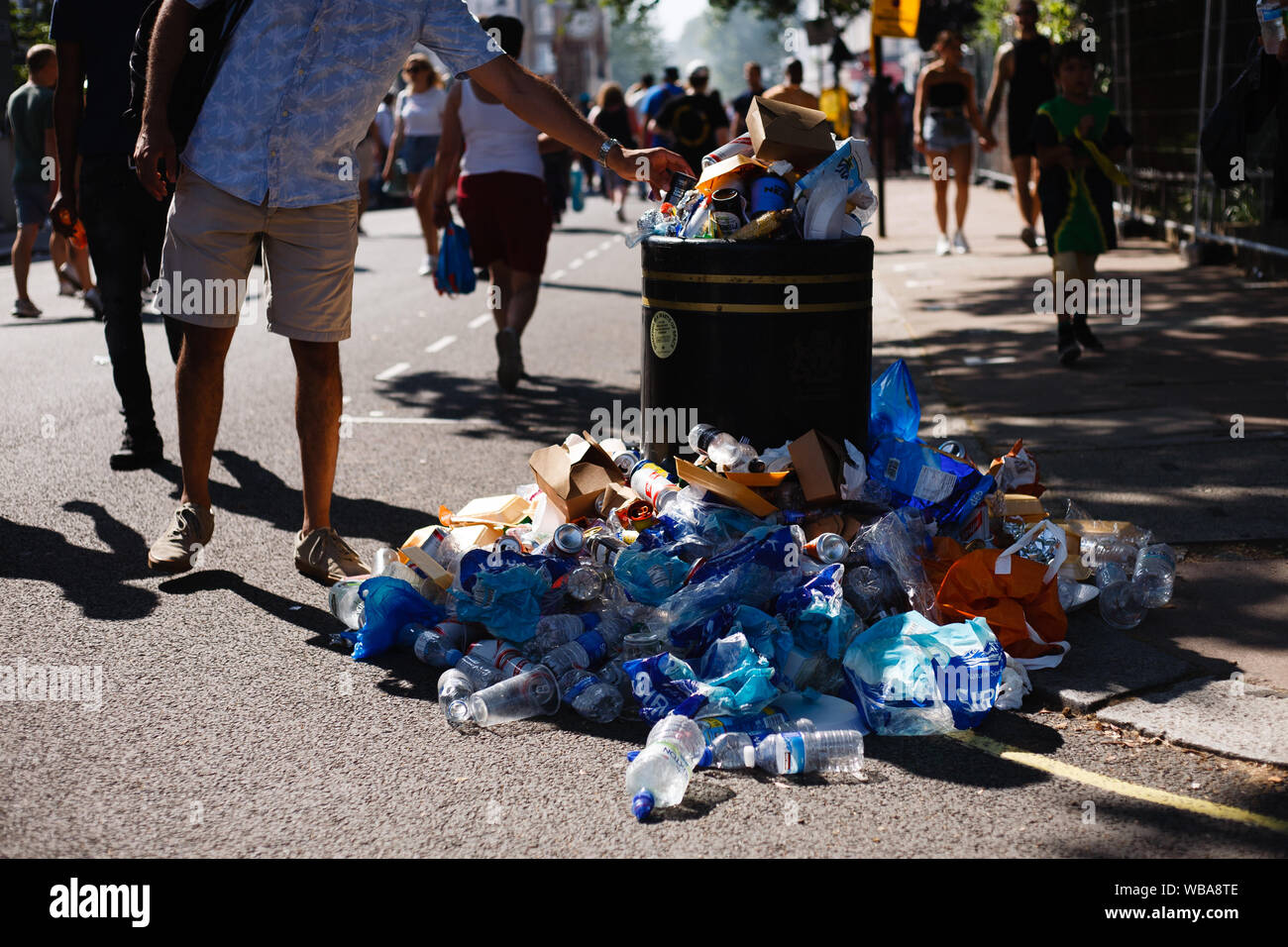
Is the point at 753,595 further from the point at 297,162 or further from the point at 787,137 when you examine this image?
the point at 297,162

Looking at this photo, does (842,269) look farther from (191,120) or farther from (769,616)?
(191,120)

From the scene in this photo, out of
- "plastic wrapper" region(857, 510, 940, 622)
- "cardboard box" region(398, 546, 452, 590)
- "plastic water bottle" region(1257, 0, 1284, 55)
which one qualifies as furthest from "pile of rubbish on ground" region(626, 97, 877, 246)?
"plastic water bottle" region(1257, 0, 1284, 55)

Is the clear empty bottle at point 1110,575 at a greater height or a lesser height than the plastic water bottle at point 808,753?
greater

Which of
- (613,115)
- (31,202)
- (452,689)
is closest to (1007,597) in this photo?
(452,689)

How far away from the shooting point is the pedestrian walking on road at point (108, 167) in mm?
5758

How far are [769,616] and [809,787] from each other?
0.77 metres

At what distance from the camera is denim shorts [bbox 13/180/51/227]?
11.6 meters

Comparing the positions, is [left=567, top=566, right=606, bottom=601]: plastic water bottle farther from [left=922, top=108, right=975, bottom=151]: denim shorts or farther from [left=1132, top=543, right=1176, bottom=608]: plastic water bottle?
[left=922, top=108, right=975, bottom=151]: denim shorts

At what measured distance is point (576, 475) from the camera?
4.56 m

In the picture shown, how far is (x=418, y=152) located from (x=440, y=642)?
38.3 feet

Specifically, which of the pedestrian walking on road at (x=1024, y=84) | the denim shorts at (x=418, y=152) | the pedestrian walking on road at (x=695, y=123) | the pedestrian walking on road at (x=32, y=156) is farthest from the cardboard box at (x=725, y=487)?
the denim shorts at (x=418, y=152)

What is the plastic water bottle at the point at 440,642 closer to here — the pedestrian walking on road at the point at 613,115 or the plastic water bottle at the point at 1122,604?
the plastic water bottle at the point at 1122,604

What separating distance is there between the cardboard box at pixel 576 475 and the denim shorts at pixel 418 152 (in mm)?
10761

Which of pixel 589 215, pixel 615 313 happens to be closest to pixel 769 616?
pixel 615 313
